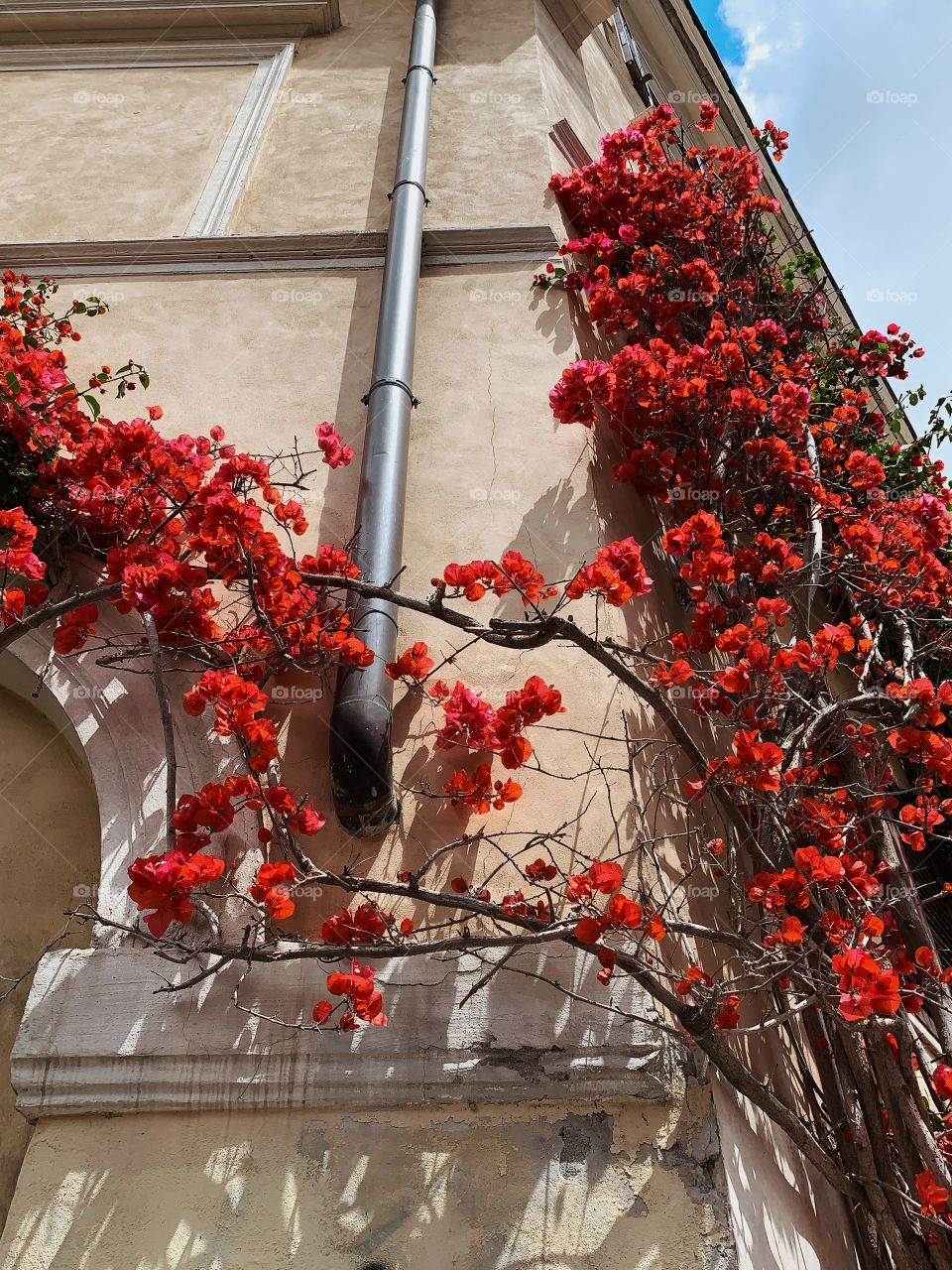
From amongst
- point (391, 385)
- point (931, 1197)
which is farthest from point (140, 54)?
point (931, 1197)

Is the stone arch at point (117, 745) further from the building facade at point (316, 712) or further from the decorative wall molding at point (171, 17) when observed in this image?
the decorative wall molding at point (171, 17)

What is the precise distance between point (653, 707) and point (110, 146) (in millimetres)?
5262

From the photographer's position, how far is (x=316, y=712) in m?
3.42

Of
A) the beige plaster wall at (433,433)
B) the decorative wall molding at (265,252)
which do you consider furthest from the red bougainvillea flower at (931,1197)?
the decorative wall molding at (265,252)

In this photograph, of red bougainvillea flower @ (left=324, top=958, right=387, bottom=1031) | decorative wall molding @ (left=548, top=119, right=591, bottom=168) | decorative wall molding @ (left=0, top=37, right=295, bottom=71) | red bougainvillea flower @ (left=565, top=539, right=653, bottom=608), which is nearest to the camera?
red bougainvillea flower @ (left=324, top=958, right=387, bottom=1031)

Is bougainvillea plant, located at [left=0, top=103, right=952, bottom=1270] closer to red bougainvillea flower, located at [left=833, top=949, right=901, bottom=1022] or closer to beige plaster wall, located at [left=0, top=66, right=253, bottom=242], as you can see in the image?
red bougainvillea flower, located at [left=833, top=949, right=901, bottom=1022]

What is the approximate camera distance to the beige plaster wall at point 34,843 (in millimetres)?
3389

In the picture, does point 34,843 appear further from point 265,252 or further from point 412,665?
point 265,252

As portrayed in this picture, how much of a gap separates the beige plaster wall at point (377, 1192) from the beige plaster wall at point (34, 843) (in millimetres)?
727

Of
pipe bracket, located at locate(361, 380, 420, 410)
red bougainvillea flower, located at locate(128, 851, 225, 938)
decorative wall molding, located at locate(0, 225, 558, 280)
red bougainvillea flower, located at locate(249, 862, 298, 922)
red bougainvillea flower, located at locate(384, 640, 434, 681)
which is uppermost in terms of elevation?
decorative wall molding, located at locate(0, 225, 558, 280)

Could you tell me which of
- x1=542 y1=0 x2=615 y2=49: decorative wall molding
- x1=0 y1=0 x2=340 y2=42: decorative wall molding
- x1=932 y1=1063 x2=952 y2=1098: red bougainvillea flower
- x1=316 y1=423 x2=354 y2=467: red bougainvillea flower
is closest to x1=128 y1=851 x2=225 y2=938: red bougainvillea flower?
x1=316 y1=423 x2=354 y2=467: red bougainvillea flower

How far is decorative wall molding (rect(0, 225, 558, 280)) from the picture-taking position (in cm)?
501

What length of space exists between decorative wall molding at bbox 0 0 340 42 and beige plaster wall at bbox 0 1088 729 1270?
7.13 meters

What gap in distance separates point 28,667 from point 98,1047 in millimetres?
1531
